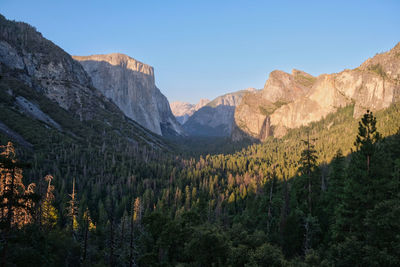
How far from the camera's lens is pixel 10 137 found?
12038 cm

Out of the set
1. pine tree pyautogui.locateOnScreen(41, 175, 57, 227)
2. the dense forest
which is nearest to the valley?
the dense forest

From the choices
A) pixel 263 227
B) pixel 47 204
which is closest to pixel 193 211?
pixel 263 227

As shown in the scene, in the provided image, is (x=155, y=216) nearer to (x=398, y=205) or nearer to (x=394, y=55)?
(x=398, y=205)

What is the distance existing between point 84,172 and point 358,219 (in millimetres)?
114295

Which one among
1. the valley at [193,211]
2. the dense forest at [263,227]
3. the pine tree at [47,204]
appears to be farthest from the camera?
the pine tree at [47,204]

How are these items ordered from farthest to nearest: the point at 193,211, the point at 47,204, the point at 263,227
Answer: the point at 263,227 < the point at 193,211 < the point at 47,204

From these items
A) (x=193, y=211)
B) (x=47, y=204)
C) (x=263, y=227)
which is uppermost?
(x=47, y=204)

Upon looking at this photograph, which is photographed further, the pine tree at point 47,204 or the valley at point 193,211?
the pine tree at point 47,204

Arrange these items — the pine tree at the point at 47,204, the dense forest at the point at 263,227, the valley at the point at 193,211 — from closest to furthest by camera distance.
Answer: the dense forest at the point at 263,227
the valley at the point at 193,211
the pine tree at the point at 47,204

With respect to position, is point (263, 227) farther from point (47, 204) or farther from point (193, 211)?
point (47, 204)

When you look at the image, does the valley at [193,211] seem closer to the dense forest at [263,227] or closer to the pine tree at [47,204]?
the dense forest at [263,227]

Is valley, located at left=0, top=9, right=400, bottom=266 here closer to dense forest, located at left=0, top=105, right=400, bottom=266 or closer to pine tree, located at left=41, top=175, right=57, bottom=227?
dense forest, located at left=0, top=105, right=400, bottom=266

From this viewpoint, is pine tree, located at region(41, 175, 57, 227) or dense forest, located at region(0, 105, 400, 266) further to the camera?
pine tree, located at region(41, 175, 57, 227)

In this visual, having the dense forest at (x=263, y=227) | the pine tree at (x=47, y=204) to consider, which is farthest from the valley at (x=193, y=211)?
the pine tree at (x=47, y=204)
